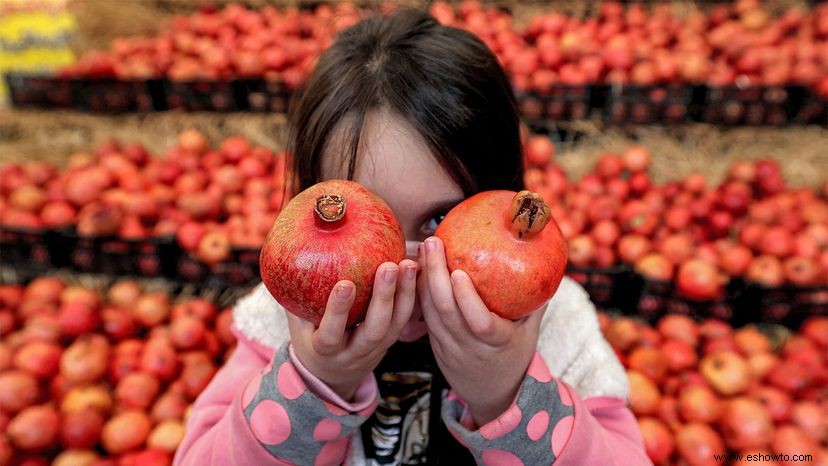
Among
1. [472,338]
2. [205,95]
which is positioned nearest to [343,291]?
[472,338]

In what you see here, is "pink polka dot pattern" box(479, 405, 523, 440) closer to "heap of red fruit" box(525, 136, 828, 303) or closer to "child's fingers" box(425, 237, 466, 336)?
"child's fingers" box(425, 237, 466, 336)

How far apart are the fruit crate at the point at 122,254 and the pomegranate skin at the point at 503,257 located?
1.42 meters

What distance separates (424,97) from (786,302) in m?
1.43

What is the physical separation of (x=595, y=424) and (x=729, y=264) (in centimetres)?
122

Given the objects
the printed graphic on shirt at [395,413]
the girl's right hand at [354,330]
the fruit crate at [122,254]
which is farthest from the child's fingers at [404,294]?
the fruit crate at [122,254]

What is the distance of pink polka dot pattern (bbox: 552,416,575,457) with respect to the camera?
67 centimetres

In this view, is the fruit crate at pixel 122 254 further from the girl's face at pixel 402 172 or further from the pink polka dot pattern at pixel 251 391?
the girl's face at pixel 402 172

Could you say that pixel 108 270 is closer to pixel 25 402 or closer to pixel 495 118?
pixel 25 402

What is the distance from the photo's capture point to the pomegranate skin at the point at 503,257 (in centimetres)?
56

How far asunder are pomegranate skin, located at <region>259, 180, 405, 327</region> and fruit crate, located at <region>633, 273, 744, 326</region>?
1251 mm

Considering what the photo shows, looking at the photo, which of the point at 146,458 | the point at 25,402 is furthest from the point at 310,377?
the point at 25,402

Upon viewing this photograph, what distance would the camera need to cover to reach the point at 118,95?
92.7 inches

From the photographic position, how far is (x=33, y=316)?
1590 mm

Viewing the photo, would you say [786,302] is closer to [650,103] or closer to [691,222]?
[691,222]
